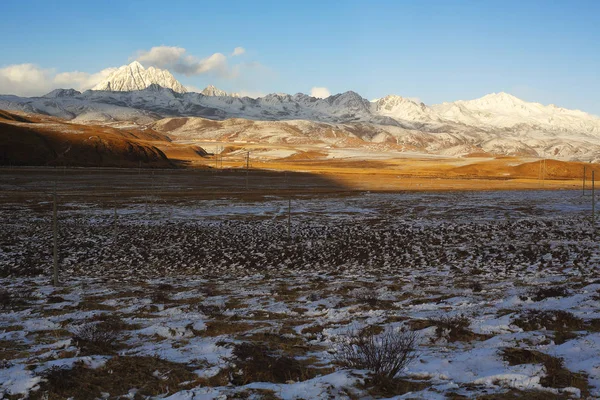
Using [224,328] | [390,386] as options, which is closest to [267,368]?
[390,386]

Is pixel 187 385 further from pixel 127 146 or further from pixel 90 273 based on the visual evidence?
pixel 127 146

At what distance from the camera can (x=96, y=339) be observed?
8188 millimetres

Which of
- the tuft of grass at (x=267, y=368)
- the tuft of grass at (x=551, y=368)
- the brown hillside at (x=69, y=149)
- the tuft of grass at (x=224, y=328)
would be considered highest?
the brown hillside at (x=69, y=149)

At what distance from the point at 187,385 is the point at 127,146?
10368 centimetres

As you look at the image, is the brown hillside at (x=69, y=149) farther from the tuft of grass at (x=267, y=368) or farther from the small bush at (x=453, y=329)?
the small bush at (x=453, y=329)

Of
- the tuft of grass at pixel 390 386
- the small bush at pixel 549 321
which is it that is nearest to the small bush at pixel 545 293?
the small bush at pixel 549 321

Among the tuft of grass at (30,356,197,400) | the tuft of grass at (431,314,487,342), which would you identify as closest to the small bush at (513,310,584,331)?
the tuft of grass at (431,314,487,342)

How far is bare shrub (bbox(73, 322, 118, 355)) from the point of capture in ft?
25.9

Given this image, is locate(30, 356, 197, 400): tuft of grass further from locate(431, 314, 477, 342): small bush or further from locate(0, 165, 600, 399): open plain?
locate(431, 314, 477, 342): small bush

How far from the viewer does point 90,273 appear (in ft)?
58.3

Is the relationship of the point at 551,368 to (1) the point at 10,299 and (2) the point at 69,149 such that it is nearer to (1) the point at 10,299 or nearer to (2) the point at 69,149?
(1) the point at 10,299

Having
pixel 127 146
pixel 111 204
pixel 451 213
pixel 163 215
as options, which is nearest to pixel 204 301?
pixel 163 215

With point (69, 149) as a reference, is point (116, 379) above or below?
below

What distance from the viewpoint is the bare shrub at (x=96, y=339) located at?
7.88 metres
